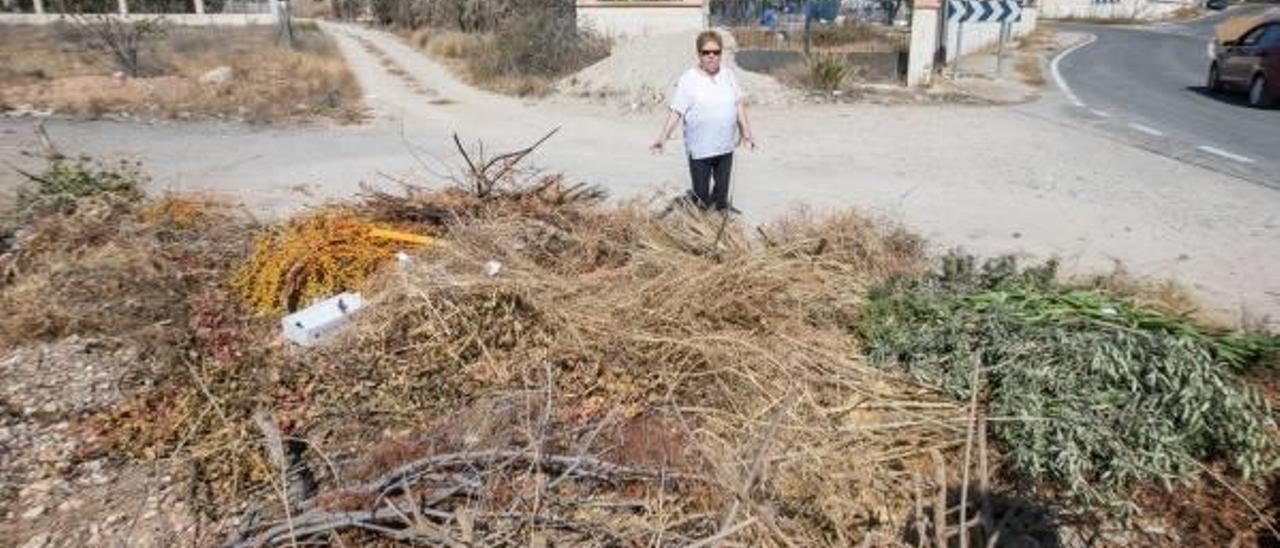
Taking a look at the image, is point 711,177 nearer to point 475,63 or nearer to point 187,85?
point 187,85

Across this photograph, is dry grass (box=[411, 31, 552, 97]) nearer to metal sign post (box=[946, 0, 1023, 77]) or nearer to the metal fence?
the metal fence

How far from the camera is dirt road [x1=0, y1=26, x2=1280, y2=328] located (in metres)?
6.60

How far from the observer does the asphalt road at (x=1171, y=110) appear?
33.5 ft

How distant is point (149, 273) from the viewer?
210 inches

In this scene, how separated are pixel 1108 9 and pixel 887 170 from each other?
54.8 metres

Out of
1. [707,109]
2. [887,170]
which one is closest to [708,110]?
[707,109]

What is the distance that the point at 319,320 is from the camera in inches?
180

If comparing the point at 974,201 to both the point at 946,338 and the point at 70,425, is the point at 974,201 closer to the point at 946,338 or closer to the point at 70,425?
the point at 946,338

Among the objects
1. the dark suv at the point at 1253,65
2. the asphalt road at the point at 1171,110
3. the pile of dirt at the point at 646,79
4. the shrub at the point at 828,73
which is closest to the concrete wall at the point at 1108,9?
the asphalt road at the point at 1171,110

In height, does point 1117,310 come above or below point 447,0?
below

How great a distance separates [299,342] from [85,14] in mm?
23200

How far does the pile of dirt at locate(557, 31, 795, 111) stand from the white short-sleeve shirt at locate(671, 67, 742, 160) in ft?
28.8

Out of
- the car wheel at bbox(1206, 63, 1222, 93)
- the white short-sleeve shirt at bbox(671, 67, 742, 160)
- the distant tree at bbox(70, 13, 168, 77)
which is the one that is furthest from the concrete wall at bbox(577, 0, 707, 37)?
the white short-sleeve shirt at bbox(671, 67, 742, 160)

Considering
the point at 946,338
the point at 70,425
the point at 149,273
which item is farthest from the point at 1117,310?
the point at 149,273
